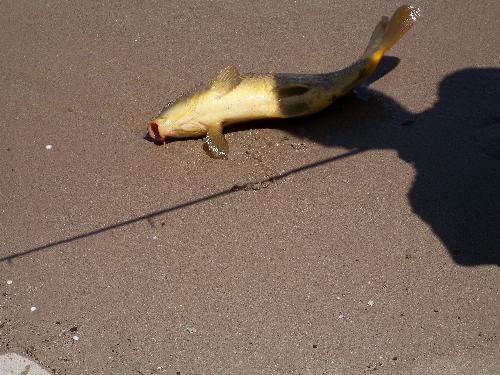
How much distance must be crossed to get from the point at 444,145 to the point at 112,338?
7.92 feet

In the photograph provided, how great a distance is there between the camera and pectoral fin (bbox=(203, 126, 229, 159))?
483 centimetres

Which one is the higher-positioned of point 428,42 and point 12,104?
point 428,42

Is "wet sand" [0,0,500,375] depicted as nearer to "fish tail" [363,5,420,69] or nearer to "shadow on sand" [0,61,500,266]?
"shadow on sand" [0,61,500,266]

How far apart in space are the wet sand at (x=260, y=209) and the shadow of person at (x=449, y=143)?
0.01m

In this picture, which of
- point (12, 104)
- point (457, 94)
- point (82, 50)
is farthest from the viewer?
point (82, 50)

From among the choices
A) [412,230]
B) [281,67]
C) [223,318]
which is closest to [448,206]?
[412,230]

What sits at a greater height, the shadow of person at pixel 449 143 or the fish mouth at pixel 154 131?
the shadow of person at pixel 449 143

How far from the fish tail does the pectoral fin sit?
112 cm

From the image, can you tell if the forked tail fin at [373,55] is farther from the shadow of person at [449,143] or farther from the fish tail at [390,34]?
the shadow of person at [449,143]

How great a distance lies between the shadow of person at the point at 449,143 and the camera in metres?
4.15

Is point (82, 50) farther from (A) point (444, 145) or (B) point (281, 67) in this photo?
(A) point (444, 145)

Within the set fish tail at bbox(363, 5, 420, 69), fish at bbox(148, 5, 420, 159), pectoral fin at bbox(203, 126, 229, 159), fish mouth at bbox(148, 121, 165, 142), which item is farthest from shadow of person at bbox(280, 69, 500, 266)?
fish mouth at bbox(148, 121, 165, 142)

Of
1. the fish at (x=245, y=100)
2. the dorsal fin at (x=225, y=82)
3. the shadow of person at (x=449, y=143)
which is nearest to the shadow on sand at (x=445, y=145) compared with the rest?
the shadow of person at (x=449, y=143)

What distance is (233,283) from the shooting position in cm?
399
